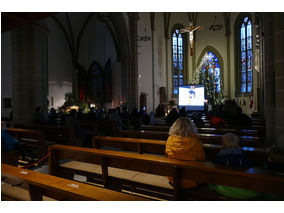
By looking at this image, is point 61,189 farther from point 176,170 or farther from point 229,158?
point 229,158

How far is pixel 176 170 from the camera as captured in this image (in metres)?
2.24

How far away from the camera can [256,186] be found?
6.06ft

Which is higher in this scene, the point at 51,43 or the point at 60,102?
the point at 51,43

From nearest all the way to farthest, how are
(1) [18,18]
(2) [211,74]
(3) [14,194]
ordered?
(3) [14,194] → (1) [18,18] → (2) [211,74]

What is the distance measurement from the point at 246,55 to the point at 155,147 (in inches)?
720

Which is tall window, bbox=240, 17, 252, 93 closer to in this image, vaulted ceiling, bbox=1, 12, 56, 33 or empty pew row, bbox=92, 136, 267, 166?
empty pew row, bbox=92, 136, 267, 166

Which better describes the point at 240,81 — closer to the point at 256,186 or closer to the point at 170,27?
the point at 170,27

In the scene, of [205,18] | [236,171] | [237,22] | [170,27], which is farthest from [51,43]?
[236,171]

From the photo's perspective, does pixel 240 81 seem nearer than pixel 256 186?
No

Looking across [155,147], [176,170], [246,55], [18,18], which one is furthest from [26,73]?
[246,55]

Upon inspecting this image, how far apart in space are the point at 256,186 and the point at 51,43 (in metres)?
19.4

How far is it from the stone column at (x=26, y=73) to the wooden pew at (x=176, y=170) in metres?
A: 5.21

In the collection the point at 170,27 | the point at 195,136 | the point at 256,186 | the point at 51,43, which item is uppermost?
the point at 170,27

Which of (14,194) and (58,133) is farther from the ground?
(58,133)
